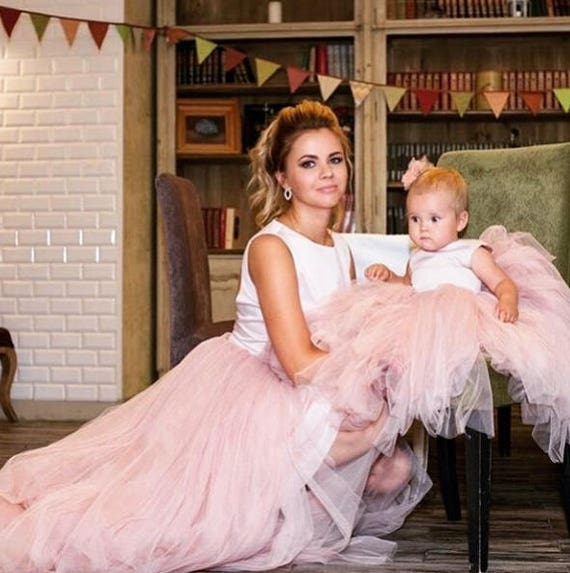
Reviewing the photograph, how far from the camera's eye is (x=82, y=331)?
5.23 meters

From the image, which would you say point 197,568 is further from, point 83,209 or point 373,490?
point 83,209

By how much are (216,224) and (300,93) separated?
0.91m

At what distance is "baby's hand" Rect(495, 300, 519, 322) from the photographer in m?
2.46

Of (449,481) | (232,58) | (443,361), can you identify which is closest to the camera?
(443,361)

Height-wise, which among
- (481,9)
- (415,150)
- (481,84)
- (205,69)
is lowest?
(415,150)

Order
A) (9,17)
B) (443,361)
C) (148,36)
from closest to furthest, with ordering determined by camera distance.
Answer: (443,361)
(9,17)
(148,36)

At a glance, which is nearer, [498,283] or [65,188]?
[498,283]

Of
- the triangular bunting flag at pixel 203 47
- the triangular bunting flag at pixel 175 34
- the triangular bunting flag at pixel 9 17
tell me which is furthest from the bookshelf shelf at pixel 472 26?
the triangular bunting flag at pixel 9 17

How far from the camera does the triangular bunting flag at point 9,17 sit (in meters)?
5.12

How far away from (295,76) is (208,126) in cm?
64

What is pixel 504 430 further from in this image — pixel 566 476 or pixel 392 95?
pixel 392 95

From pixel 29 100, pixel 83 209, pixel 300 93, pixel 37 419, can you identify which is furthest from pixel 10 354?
pixel 300 93

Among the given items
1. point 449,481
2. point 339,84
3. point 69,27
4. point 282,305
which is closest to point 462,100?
point 339,84

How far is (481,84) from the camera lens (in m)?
6.27
